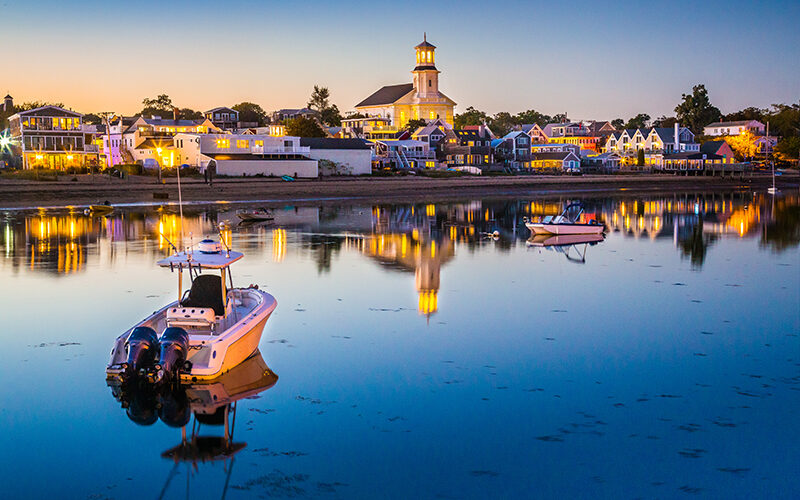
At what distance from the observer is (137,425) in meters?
14.8

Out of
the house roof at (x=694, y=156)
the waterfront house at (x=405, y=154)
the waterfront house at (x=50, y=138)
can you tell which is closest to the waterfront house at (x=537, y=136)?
the house roof at (x=694, y=156)

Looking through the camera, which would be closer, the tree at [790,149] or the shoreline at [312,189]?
the shoreline at [312,189]

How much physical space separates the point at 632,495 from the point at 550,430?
2656 millimetres

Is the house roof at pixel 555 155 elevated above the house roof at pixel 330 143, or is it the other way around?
the house roof at pixel 330 143

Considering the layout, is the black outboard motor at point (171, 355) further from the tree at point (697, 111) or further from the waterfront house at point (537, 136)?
the tree at point (697, 111)

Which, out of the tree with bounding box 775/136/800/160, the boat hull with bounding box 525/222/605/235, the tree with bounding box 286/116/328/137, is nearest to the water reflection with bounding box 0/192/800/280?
the boat hull with bounding box 525/222/605/235

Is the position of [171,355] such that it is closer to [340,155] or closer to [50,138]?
[50,138]

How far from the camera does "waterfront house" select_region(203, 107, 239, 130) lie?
465 ft

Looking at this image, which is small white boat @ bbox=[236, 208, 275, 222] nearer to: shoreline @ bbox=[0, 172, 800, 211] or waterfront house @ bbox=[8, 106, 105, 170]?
shoreline @ bbox=[0, 172, 800, 211]

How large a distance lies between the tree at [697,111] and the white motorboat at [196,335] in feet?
584

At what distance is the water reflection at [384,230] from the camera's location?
37.2 m

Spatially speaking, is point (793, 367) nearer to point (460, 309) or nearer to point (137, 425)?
point (460, 309)

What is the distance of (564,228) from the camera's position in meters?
46.9

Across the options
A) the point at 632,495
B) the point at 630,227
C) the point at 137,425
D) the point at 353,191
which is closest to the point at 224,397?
the point at 137,425
